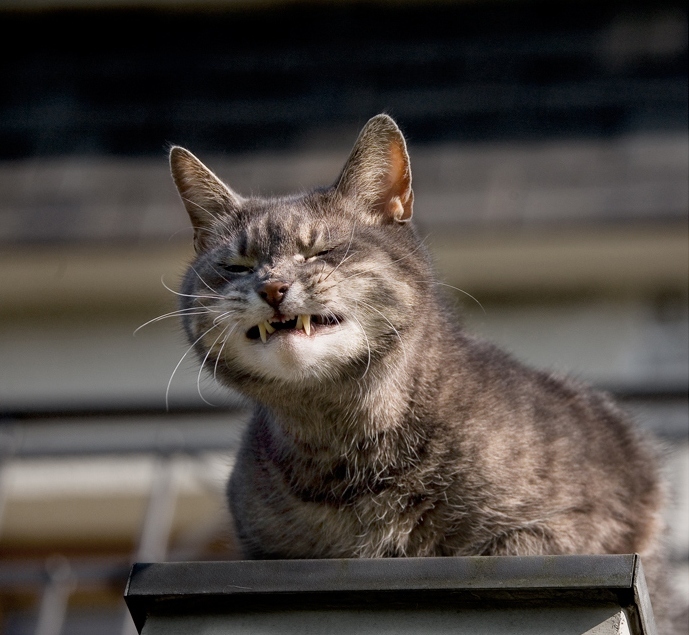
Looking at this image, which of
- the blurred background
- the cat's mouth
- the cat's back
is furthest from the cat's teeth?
the blurred background

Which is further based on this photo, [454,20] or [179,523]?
[454,20]

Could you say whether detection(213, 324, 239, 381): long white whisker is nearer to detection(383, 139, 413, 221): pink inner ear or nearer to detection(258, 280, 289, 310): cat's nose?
detection(258, 280, 289, 310): cat's nose

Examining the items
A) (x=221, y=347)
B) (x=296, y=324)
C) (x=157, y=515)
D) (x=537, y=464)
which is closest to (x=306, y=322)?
(x=296, y=324)

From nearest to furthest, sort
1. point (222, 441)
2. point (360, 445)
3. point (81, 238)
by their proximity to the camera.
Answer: point (360, 445) < point (222, 441) < point (81, 238)

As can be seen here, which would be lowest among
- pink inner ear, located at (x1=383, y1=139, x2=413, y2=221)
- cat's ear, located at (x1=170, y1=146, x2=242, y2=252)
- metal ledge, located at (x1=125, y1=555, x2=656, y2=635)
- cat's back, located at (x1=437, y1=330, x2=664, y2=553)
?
metal ledge, located at (x1=125, y1=555, x2=656, y2=635)

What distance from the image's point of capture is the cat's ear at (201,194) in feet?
8.79

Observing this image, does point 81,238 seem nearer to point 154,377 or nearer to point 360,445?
point 154,377

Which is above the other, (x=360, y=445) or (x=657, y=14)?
(x=657, y=14)

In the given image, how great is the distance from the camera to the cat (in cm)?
230

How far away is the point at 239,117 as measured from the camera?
5.94 m

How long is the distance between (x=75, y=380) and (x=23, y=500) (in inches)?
26.3

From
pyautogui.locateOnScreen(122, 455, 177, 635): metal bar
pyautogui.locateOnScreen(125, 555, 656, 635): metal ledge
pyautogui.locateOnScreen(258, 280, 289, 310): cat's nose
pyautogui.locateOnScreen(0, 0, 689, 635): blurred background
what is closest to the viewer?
pyautogui.locateOnScreen(125, 555, 656, 635): metal ledge

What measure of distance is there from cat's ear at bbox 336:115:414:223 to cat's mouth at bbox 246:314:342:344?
427 mm

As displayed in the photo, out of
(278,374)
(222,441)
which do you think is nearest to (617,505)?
(278,374)
